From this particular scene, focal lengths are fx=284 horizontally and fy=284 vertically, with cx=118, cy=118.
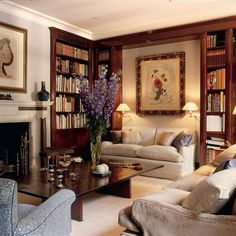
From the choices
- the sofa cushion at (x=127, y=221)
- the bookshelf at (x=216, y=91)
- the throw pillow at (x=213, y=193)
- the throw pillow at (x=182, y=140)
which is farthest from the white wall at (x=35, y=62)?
the throw pillow at (x=213, y=193)

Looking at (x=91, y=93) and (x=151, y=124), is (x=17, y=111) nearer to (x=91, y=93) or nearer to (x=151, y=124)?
(x=91, y=93)

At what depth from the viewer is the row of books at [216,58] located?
473cm

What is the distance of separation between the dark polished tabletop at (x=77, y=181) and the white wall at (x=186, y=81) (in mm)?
2363

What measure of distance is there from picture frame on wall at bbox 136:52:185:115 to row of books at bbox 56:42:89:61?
112cm

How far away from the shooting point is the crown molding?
4.39 meters

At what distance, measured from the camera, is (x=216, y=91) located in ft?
16.1

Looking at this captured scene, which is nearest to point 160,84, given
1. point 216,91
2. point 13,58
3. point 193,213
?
point 216,91

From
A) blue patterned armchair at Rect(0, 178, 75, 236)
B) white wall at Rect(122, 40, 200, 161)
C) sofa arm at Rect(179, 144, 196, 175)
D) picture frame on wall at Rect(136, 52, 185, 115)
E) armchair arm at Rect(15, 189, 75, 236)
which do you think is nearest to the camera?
blue patterned armchair at Rect(0, 178, 75, 236)

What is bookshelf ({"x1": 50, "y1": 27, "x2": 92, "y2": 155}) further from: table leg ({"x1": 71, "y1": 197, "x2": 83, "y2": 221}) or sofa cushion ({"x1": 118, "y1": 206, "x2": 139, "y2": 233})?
sofa cushion ({"x1": 118, "y1": 206, "x2": 139, "y2": 233})

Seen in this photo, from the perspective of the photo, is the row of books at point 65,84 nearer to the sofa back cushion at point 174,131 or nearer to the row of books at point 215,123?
the sofa back cushion at point 174,131

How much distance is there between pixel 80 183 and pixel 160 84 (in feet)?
11.6

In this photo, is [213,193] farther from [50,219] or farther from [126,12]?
[126,12]

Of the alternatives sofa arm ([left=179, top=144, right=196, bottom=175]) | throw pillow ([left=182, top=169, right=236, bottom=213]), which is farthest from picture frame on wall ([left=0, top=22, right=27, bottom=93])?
throw pillow ([left=182, top=169, right=236, bottom=213])

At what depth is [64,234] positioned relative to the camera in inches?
77.2
